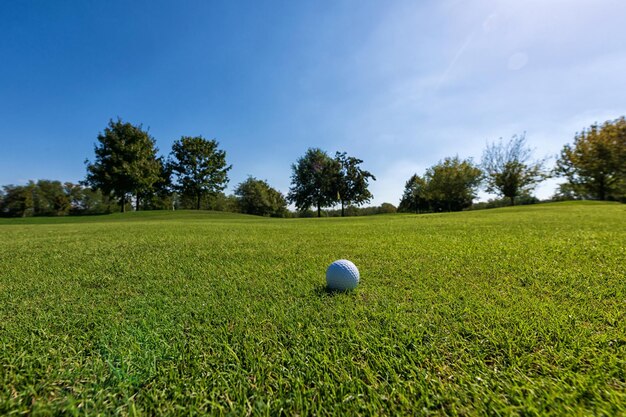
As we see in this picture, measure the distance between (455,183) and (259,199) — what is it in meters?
30.3

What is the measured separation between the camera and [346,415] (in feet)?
3.00

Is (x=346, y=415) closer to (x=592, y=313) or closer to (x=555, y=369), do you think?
(x=555, y=369)

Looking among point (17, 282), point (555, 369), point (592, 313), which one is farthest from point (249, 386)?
point (17, 282)

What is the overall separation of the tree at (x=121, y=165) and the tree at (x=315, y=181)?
18106 millimetres

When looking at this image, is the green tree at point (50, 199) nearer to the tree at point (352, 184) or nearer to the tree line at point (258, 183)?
the tree line at point (258, 183)

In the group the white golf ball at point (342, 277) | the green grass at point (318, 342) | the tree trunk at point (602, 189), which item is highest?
the tree trunk at point (602, 189)

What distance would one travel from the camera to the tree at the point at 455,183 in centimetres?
3294

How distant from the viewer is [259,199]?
44.4 m

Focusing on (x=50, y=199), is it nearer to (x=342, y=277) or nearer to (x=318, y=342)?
(x=342, y=277)

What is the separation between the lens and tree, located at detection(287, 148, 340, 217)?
121 ft

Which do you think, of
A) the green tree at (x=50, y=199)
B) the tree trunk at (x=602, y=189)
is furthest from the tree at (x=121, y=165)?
the tree trunk at (x=602, y=189)

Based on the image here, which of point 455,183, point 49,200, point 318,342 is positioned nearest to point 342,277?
point 318,342

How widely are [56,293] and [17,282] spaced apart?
0.81 m

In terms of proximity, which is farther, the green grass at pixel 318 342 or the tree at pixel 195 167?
the tree at pixel 195 167
